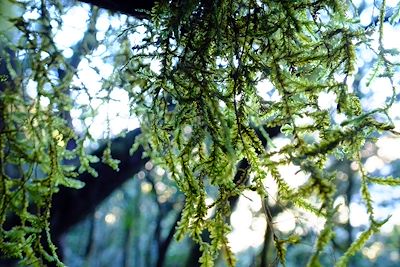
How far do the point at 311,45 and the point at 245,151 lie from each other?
0.24 m

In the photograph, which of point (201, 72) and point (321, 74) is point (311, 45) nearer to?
→ point (321, 74)

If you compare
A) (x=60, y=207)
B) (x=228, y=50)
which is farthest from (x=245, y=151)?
(x=60, y=207)

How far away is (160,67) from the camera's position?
80 centimetres

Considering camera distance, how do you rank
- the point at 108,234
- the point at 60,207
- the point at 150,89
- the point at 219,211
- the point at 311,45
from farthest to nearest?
the point at 108,234 < the point at 60,207 < the point at 150,89 < the point at 311,45 < the point at 219,211

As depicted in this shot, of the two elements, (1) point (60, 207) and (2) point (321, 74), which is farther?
(1) point (60, 207)

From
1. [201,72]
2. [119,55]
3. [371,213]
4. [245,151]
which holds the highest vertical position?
[119,55]

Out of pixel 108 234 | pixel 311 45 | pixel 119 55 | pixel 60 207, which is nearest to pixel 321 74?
pixel 311 45

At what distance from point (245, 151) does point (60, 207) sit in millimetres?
1823

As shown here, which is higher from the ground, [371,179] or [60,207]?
[60,207]

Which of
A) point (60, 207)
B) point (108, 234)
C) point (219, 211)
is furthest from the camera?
point (108, 234)

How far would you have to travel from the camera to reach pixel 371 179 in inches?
24.0

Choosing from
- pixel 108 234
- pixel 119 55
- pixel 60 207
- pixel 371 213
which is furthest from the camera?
pixel 108 234

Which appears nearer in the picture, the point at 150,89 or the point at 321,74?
the point at 321,74

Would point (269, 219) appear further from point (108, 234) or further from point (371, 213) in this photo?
point (108, 234)
